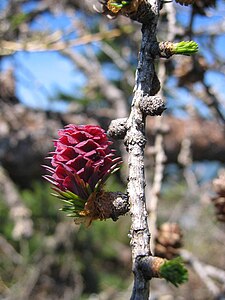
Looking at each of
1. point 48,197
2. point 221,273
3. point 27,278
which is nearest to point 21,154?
point 48,197

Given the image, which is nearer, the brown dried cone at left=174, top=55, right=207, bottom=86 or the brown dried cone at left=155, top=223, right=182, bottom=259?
the brown dried cone at left=155, top=223, right=182, bottom=259

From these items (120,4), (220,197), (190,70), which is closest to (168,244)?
(220,197)

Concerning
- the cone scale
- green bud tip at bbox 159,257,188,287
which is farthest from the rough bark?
green bud tip at bbox 159,257,188,287

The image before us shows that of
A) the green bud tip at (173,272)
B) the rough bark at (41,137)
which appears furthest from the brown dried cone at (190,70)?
the rough bark at (41,137)

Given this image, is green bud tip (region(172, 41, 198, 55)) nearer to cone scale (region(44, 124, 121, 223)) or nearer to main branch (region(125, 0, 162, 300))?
main branch (region(125, 0, 162, 300))

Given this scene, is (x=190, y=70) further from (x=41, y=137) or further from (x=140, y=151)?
(x=41, y=137)

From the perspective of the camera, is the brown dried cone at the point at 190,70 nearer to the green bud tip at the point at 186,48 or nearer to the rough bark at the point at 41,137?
the green bud tip at the point at 186,48

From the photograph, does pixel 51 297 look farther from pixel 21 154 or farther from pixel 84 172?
pixel 84 172
